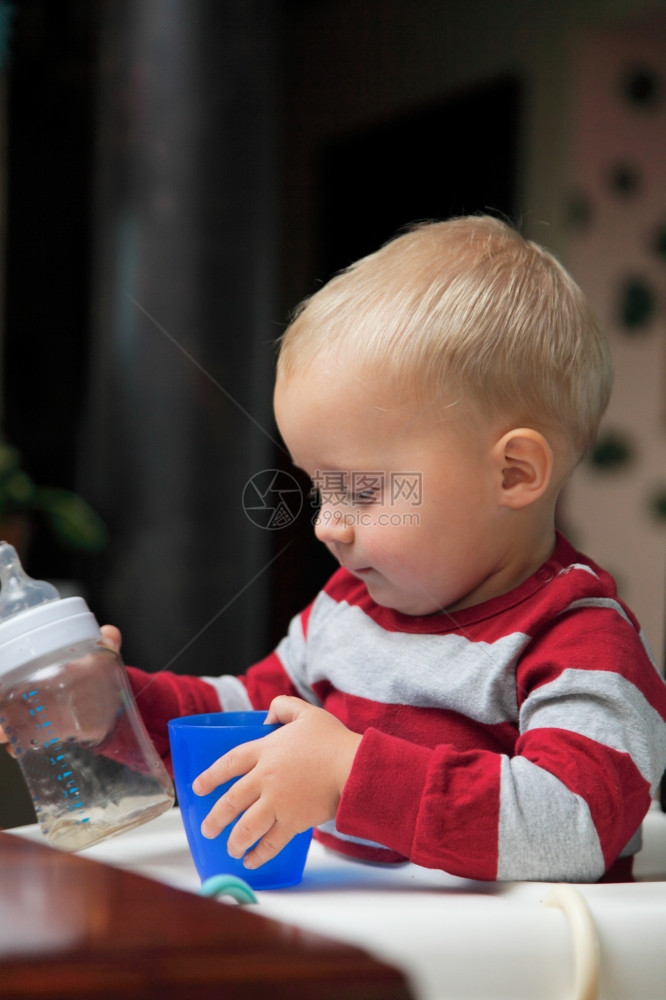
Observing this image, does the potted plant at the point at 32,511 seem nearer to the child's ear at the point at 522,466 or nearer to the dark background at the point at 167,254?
the dark background at the point at 167,254

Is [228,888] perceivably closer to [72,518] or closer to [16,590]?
[16,590]

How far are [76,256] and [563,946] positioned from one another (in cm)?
204

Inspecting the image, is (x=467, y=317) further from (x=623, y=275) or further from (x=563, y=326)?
(x=623, y=275)

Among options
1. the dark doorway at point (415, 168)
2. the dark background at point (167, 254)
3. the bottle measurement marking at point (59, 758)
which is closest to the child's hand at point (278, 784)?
the bottle measurement marking at point (59, 758)

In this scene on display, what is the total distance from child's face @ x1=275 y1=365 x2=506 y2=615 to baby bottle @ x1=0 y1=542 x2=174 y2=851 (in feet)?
0.52

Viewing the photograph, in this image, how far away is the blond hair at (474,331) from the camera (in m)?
0.62

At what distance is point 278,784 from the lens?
0.52 m

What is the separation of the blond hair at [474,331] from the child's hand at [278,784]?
0.69 ft

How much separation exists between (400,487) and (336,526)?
0.15 ft

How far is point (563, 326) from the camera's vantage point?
65 cm

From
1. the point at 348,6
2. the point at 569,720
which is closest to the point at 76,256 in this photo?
the point at 348,6

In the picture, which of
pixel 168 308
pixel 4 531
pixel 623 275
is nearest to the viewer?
pixel 4 531

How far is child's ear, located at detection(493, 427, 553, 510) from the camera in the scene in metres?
0.63

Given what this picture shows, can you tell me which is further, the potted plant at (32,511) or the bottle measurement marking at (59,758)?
the potted plant at (32,511)
